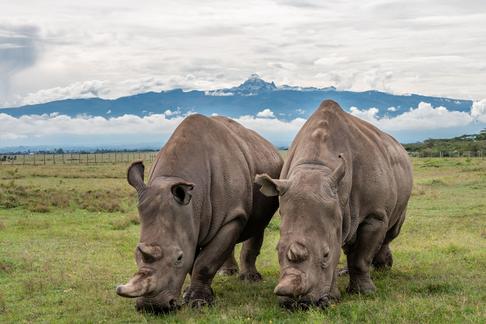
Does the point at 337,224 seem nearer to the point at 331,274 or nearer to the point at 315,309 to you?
the point at 331,274

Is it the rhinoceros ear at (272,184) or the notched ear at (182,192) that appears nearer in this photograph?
the notched ear at (182,192)

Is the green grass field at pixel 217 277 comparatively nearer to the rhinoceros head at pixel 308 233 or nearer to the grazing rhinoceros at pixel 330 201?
the rhinoceros head at pixel 308 233

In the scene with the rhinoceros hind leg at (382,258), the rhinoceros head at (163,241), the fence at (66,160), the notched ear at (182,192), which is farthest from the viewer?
the fence at (66,160)

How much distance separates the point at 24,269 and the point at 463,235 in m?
11.0

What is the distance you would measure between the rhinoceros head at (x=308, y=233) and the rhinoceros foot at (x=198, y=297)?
1.47 m

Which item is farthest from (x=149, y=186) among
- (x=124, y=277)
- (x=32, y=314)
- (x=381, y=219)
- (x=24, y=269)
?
(x=24, y=269)

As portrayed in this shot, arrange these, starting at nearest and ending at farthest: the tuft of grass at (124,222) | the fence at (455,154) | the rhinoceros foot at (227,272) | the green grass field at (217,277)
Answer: the green grass field at (217,277)
the rhinoceros foot at (227,272)
the tuft of grass at (124,222)
the fence at (455,154)

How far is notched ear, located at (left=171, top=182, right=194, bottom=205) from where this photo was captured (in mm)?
8141

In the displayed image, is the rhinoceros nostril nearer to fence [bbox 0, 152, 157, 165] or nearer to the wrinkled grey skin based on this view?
the wrinkled grey skin

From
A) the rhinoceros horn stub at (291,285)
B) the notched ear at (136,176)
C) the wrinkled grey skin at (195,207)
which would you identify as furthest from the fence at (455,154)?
the rhinoceros horn stub at (291,285)

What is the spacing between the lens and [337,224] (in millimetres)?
8453

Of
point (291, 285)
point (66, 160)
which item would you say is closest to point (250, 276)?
point (291, 285)

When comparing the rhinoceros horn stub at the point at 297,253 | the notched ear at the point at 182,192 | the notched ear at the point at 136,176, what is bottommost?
the rhinoceros horn stub at the point at 297,253

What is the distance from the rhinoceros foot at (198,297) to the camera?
912 cm
